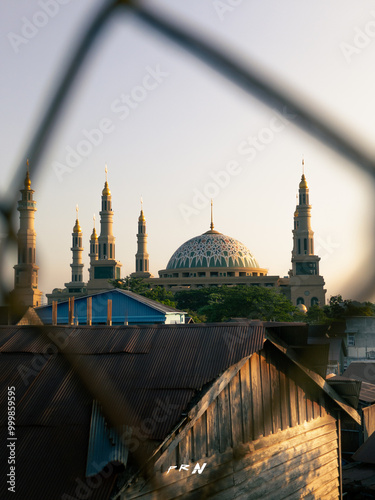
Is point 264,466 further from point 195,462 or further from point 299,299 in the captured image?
point 299,299

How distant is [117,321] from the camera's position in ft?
74.2

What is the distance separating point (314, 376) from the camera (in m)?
5.78

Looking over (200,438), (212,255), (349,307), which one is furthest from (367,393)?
(212,255)

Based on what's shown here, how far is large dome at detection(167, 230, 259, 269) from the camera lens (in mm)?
73375

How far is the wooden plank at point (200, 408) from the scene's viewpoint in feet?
11.8

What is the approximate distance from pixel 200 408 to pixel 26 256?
3343 millimetres

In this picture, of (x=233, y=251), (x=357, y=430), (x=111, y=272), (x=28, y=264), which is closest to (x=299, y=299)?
(x=233, y=251)

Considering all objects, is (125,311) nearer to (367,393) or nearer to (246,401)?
(367,393)

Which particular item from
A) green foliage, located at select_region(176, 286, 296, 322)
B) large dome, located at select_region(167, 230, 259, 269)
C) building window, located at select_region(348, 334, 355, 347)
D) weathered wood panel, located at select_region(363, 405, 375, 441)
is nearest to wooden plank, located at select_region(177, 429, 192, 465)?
weathered wood panel, located at select_region(363, 405, 375, 441)

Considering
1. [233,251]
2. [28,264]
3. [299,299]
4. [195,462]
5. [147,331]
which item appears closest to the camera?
[28,264]

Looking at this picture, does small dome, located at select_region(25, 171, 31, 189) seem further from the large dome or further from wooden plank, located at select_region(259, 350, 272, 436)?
the large dome

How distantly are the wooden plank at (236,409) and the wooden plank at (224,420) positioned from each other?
5cm

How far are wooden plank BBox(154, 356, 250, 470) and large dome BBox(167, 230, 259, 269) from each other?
223ft

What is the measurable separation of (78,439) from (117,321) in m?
19.2
